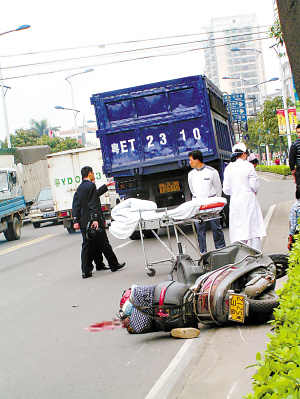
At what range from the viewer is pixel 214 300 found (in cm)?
515

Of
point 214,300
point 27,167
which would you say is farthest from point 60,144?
point 214,300

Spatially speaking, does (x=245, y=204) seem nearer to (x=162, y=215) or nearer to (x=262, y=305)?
(x=162, y=215)

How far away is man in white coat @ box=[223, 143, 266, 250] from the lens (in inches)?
300

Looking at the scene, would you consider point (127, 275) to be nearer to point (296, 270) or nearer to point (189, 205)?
point (189, 205)

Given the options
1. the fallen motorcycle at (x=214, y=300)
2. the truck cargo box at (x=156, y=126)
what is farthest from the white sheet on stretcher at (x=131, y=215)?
the truck cargo box at (x=156, y=126)

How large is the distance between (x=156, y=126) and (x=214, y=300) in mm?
7788

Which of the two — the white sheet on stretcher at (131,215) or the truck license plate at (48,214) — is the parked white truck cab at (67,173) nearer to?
the truck license plate at (48,214)

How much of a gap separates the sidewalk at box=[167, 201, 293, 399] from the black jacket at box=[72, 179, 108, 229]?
4.41 m

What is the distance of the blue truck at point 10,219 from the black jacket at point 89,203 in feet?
34.5

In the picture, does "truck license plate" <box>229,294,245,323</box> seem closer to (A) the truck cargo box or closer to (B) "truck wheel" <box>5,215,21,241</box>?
(A) the truck cargo box

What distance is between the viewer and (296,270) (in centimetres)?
403

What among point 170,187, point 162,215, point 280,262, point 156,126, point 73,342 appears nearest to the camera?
point 73,342

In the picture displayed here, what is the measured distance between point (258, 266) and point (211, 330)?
0.80 metres

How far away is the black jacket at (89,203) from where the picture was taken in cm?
960
